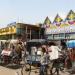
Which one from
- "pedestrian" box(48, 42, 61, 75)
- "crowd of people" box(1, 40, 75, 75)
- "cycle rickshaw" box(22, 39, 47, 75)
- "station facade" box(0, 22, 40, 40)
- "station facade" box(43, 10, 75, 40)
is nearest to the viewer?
"crowd of people" box(1, 40, 75, 75)

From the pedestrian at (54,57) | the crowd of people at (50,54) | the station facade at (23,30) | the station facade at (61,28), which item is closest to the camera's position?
the crowd of people at (50,54)

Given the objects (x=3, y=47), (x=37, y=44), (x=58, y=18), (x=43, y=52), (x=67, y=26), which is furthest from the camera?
(x=58, y=18)

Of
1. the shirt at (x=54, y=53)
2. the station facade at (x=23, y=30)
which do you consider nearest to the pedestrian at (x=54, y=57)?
the shirt at (x=54, y=53)

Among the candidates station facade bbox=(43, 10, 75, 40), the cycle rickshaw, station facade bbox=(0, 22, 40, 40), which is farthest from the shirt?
station facade bbox=(0, 22, 40, 40)

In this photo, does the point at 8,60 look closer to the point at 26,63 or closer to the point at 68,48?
the point at 26,63

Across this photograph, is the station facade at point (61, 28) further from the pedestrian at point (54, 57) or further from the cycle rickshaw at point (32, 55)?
the pedestrian at point (54, 57)

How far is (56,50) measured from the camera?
13.0 meters

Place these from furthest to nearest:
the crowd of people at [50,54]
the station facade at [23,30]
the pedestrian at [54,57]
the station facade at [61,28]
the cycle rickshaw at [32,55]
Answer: the station facade at [23,30], the station facade at [61,28], the cycle rickshaw at [32,55], the pedestrian at [54,57], the crowd of people at [50,54]

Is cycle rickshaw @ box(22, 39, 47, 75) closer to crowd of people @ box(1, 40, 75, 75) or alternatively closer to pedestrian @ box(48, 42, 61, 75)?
crowd of people @ box(1, 40, 75, 75)

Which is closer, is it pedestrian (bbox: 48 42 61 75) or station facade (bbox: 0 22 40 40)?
pedestrian (bbox: 48 42 61 75)

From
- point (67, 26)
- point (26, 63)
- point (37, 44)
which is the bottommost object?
point (26, 63)

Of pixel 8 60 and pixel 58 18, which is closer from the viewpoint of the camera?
pixel 8 60

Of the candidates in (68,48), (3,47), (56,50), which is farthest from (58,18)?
(56,50)

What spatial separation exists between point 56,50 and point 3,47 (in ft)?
26.3
